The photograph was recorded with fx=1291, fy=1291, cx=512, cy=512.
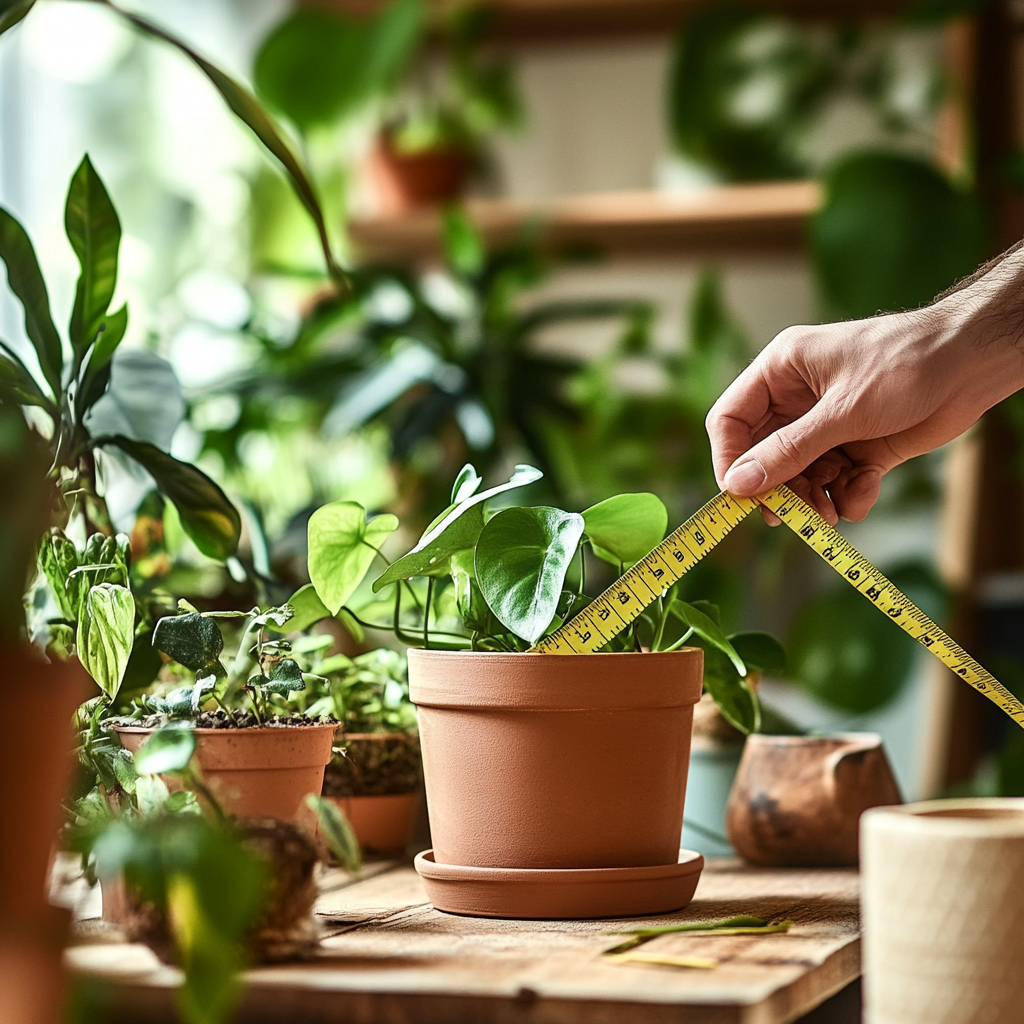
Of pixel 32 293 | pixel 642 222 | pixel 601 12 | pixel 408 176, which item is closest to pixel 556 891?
pixel 32 293

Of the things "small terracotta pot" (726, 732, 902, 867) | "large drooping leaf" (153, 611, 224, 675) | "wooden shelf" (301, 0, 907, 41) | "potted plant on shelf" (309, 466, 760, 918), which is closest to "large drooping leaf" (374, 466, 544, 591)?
"potted plant on shelf" (309, 466, 760, 918)

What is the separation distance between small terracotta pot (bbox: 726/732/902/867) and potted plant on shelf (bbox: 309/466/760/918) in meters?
0.22

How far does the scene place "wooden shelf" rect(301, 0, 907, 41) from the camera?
2662mm

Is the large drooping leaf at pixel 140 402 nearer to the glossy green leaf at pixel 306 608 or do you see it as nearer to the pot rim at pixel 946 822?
the glossy green leaf at pixel 306 608

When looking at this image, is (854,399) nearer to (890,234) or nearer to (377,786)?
(377,786)

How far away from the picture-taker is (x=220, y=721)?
81 centimetres

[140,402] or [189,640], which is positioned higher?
[140,402]

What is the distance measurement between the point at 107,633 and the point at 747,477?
43cm

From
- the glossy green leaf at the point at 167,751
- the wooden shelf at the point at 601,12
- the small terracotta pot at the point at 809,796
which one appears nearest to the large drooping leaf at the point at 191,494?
the glossy green leaf at the point at 167,751

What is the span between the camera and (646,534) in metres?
0.84

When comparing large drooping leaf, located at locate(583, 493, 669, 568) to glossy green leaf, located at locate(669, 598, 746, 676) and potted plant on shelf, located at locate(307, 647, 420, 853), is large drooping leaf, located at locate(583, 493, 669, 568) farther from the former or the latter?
potted plant on shelf, located at locate(307, 647, 420, 853)

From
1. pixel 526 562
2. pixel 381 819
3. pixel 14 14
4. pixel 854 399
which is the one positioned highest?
pixel 14 14

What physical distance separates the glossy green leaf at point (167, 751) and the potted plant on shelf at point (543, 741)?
0.17 metres

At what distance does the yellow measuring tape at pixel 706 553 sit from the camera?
0.82 meters
